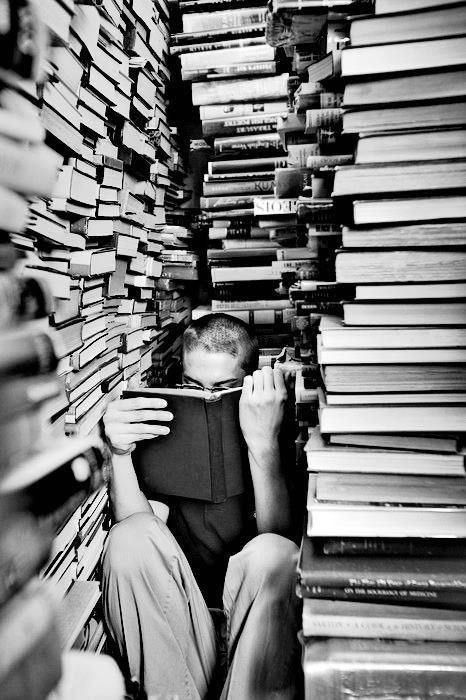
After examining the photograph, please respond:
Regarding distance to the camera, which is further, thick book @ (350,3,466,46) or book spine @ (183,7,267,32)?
book spine @ (183,7,267,32)

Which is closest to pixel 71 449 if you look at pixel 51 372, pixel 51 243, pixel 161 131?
pixel 51 372

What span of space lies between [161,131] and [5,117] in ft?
6.54

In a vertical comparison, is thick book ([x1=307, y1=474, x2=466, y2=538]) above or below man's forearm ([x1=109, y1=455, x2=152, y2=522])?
above

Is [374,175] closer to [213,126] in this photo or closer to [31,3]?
[31,3]

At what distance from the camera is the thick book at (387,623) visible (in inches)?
36.5

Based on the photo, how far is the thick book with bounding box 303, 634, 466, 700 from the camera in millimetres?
897

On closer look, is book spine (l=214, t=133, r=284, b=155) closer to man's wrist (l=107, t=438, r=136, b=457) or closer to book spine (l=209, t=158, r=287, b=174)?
book spine (l=209, t=158, r=287, b=174)

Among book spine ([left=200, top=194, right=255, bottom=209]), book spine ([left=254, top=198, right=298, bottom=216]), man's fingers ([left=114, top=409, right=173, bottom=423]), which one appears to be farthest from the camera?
book spine ([left=200, top=194, right=255, bottom=209])

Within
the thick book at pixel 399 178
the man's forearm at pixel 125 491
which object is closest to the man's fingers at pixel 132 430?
the man's forearm at pixel 125 491

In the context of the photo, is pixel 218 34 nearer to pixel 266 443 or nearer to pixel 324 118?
pixel 324 118

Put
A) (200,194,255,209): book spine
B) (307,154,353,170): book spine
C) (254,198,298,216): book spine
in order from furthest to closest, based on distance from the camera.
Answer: (200,194,255,209): book spine → (254,198,298,216): book spine → (307,154,353,170): book spine

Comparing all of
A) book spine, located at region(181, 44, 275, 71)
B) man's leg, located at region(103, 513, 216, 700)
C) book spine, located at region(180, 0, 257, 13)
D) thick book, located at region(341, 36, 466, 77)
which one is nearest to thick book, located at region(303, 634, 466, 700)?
man's leg, located at region(103, 513, 216, 700)

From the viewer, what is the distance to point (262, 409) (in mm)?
1431

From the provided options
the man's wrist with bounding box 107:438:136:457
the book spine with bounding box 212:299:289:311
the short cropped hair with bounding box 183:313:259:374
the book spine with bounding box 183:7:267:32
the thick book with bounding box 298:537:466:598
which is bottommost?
the thick book with bounding box 298:537:466:598
